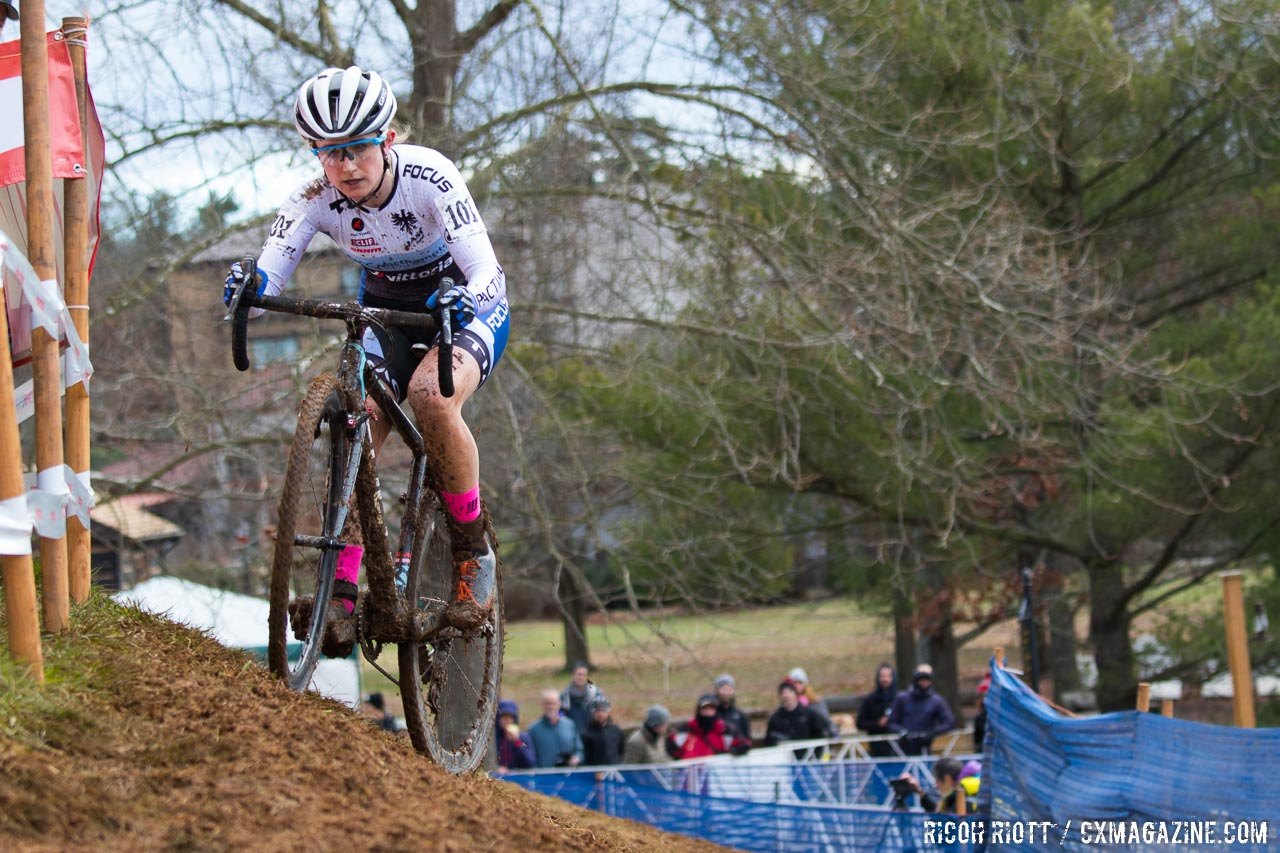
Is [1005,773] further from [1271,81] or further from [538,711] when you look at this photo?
[538,711]

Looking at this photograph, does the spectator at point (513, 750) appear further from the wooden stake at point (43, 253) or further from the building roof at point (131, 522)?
the wooden stake at point (43, 253)

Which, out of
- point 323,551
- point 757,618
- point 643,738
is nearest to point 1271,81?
point 643,738

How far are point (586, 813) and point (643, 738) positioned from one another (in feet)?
16.9

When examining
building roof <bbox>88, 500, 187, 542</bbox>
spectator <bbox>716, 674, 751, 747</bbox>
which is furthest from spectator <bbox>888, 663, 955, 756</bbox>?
building roof <bbox>88, 500, 187, 542</bbox>

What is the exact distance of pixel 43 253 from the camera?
4.98 m

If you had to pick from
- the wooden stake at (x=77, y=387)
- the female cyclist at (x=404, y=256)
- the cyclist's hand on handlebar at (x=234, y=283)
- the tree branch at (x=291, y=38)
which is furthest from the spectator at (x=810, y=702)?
the cyclist's hand on handlebar at (x=234, y=283)

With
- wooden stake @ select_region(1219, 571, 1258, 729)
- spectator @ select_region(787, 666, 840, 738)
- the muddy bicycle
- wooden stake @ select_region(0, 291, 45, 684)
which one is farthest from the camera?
spectator @ select_region(787, 666, 840, 738)

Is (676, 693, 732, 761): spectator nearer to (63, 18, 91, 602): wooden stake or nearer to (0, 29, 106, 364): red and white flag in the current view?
(63, 18, 91, 602): wooden stake

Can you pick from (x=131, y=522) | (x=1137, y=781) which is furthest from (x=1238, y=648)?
(x=131, y=522)

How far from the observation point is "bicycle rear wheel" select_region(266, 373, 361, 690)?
440 cm

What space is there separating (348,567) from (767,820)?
587 centimetres

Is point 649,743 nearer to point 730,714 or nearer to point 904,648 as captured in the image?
point 730,714

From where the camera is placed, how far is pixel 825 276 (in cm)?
1148

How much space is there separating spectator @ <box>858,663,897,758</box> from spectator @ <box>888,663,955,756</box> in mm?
708
